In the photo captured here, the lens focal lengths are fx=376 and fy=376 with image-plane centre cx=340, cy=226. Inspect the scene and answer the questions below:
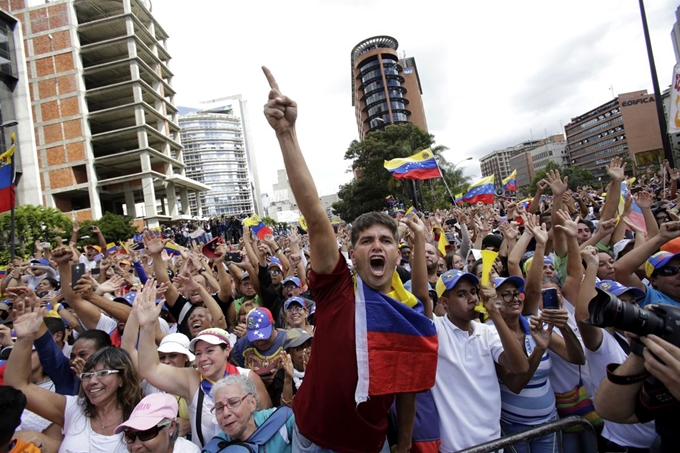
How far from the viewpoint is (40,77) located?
4294 cm

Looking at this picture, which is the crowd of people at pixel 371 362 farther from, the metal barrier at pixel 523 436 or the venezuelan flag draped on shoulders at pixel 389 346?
the metal barrier at pixel 523 436

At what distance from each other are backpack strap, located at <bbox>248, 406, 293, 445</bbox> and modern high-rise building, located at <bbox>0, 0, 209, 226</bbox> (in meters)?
46.2

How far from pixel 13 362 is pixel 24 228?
2703 cm

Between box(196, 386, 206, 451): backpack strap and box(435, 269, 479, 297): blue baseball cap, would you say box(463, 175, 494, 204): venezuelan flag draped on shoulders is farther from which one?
box(196, 386, 206, 451): backpack strap

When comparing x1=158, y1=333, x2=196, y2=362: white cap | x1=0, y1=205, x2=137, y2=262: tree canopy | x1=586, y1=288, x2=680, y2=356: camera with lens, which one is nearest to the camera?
x1=586, y1=288, x2=680, y2=356: camera with lens

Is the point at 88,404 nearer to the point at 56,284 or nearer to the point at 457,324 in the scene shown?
the point at 457,324

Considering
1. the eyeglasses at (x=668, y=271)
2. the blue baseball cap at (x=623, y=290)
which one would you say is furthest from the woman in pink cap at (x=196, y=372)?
the eyeglasses at (x=668, y=271)

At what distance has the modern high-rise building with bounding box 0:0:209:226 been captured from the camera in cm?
4238

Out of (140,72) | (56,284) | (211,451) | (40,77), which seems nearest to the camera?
(211,451)

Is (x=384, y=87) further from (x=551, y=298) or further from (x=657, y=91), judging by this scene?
(x=551, y=298)

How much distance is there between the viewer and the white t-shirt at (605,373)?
90.3 inches

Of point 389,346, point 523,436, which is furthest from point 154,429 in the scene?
point 523,436

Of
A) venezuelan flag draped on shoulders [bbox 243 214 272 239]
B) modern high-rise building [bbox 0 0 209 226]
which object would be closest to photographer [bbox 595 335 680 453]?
venezuelan flag draped on shoulders [bbox 243 214 272 239]

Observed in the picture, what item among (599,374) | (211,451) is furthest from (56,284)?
(599,374)
